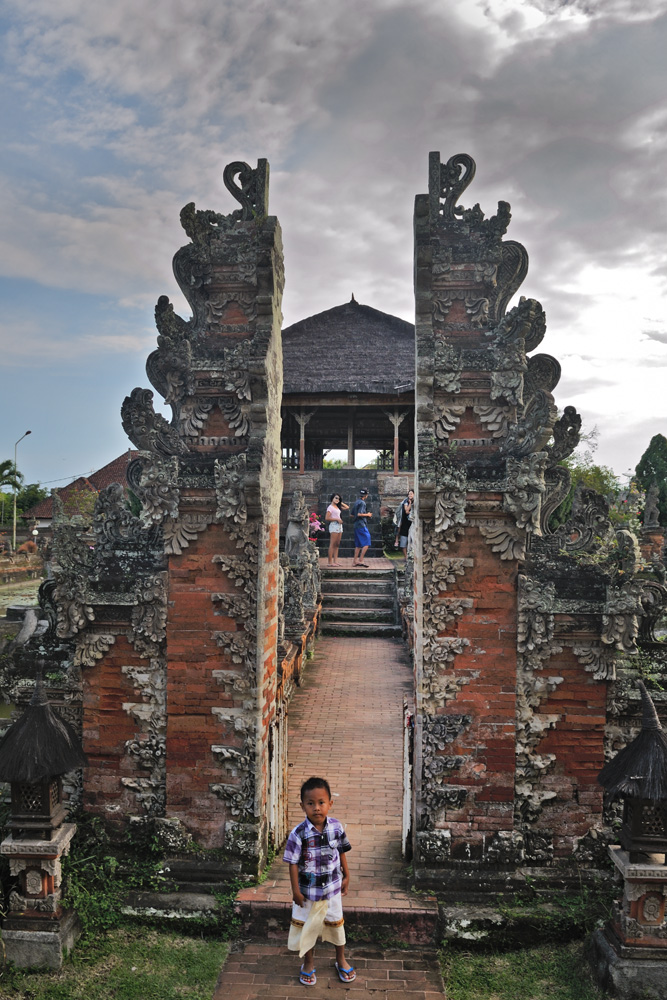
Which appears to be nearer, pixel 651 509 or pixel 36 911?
pixel 36 911

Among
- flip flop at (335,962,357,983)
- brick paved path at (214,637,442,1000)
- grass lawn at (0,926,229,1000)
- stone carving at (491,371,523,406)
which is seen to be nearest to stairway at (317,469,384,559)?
brick paved path at (214,637,442,1000)

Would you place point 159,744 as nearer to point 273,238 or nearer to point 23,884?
point 23,884

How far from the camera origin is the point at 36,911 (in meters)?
4.20

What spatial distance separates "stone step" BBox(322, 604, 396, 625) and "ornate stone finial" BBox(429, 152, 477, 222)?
36.4 feet

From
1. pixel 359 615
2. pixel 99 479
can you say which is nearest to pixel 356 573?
pixel 359 615

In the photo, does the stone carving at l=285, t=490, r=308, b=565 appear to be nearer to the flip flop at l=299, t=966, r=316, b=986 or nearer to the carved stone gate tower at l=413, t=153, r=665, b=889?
the carved stone gate tower at l=413, t=153, r=665, b=889

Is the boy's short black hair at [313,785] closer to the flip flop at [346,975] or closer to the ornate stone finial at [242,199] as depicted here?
the flip flop at [346,975]

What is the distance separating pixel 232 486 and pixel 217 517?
263mm

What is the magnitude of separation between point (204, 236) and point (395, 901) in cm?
508

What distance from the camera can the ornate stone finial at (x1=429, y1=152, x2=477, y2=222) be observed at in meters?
5.01

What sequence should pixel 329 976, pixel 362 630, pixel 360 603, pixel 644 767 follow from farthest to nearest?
pixel 360 603 < pixel 362 630 < pixel 329 976 < pixel 644 767

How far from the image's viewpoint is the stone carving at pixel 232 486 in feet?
15.8

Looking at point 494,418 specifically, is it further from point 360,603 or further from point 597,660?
point 360,603

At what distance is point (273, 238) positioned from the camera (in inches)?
200
